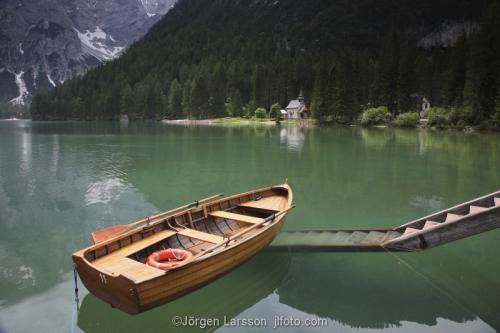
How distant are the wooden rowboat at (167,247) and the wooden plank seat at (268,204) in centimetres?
4

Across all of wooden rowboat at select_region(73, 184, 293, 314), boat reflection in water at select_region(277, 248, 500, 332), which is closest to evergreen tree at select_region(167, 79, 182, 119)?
wooden rowboat at select_region(73, 184, 293, 314)

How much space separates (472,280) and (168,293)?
902 cm

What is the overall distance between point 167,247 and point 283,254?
4206mm

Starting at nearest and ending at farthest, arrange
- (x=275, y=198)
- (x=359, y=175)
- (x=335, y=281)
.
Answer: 1. (x=335, y=281)
2. (x=275, y=198)
3. (x=359, y=175)

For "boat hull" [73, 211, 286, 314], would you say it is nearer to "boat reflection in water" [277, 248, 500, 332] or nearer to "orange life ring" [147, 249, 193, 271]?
"orange life ring" [147, 249, 193, 271]

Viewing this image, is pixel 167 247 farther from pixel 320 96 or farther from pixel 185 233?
pixel 320 96

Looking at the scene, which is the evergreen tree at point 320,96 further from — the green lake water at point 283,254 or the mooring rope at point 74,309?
the mooring rope at point 74,309

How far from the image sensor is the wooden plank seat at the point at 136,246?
996 centimetres

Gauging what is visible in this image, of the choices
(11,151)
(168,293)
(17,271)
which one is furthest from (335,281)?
(11,151)

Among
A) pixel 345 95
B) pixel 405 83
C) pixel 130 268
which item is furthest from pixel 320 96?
pixel 130 268

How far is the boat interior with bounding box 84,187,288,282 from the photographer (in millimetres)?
9602

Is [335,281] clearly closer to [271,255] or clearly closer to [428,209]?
[271,255]

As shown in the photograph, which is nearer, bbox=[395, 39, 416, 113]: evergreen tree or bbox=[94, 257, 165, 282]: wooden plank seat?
bbox=[94, 257, 165, 282]: wooden plank seat

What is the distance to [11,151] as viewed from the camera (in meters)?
47.2
